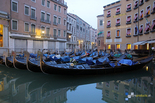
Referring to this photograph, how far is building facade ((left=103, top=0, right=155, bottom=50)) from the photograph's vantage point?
14.1 m

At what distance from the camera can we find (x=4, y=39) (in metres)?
13.1

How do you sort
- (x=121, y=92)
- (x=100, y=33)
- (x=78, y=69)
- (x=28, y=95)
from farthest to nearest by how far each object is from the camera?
(x=100, y=33) → (x=78, y=69) → (x=121, y=92) → (x=28, y=95)

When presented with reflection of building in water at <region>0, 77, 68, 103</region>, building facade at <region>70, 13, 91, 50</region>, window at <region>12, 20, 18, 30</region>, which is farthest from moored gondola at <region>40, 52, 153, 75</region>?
building facade at <region>70, 13, 91, 50</region>

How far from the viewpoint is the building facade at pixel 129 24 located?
14.1 meters

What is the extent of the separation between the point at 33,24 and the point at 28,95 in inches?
550

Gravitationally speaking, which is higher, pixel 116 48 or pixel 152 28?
pixel 152 28

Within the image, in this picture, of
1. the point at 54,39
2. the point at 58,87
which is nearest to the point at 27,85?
the point at 58,87

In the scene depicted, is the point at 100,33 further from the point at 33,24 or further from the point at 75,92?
the point at 75,92

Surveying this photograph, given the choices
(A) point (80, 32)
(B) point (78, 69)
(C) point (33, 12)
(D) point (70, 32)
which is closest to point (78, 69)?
(B) point (78, 69)

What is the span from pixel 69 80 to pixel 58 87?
1.08 m

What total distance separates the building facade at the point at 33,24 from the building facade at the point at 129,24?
872 centimetres

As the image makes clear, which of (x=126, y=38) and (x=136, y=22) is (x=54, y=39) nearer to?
(x=126, y=38)

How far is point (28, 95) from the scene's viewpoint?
4543 mm

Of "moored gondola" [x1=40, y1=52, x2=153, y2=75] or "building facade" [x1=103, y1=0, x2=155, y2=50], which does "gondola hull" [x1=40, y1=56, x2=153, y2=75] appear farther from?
"building facade" [x1=103, y1=0, x2=155, y2=50]
